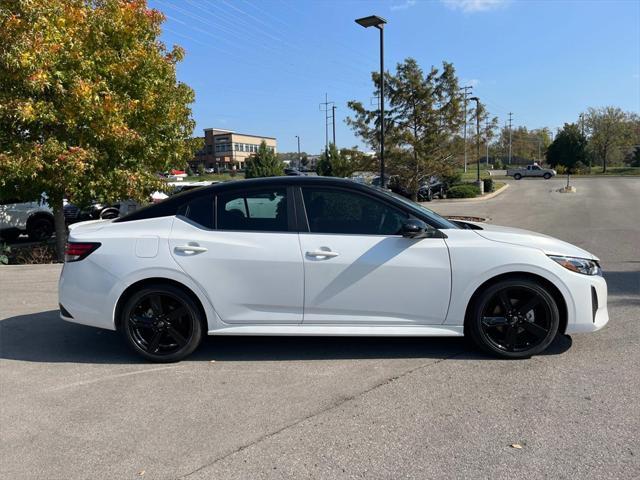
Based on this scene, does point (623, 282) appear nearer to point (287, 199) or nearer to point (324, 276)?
point (324, 276)

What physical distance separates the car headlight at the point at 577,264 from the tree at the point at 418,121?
1580 cm

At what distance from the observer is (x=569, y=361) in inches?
175

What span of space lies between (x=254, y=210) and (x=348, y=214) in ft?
2.72

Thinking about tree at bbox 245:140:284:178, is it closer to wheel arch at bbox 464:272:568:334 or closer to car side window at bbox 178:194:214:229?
car side window at bbox 178:194:214:229

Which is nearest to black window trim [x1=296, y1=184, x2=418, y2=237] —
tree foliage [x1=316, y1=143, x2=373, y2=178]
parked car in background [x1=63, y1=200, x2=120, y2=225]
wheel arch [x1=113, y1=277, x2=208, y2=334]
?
wheel arch [x1=113, y1=277, x2=208, y2=334]

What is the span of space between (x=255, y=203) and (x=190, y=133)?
8.30 m

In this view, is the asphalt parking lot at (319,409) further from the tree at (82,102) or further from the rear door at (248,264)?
the tree at (82,102)

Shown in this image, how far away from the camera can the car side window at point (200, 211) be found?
182 inches

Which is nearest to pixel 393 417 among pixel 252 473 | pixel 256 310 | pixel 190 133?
pixel 252 473

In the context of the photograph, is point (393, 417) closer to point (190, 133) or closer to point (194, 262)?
point (194, 262)

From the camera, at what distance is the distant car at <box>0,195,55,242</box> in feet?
45.3

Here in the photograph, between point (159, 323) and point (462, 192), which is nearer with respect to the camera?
point (159, 323)

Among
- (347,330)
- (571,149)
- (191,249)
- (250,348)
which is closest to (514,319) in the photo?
(347,330)

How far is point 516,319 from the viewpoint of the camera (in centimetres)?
442
